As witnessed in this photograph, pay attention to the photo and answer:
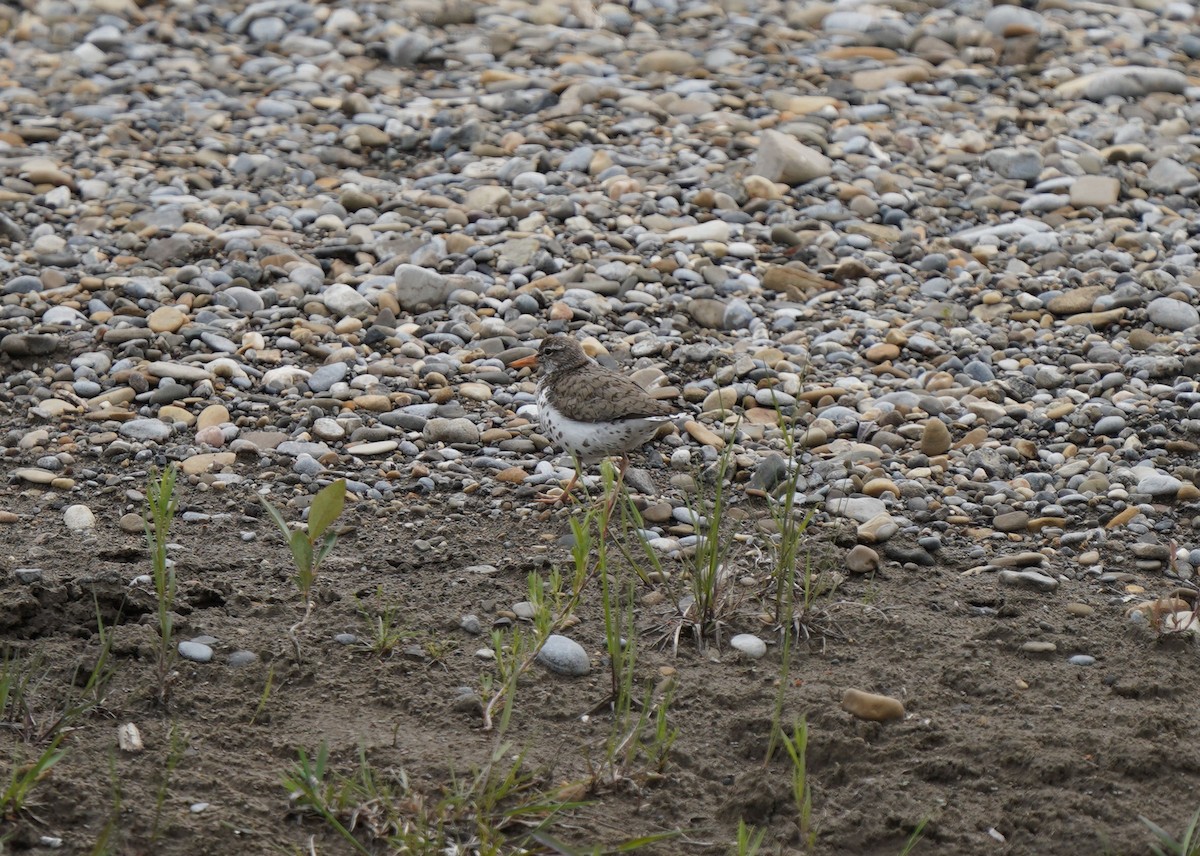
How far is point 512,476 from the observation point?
19.0ft

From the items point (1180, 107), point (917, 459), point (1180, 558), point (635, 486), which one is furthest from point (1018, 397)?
point (1180, 107)

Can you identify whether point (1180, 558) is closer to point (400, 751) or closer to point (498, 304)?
point (400, 751)

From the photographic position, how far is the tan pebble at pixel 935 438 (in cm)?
594

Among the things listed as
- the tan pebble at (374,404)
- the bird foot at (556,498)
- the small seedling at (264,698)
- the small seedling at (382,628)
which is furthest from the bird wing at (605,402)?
the small seedling at (264,698)

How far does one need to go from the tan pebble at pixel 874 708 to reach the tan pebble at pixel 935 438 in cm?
191

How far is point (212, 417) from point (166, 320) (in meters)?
0.92

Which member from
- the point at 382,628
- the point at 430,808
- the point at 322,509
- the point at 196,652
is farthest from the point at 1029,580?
the point at 196,652

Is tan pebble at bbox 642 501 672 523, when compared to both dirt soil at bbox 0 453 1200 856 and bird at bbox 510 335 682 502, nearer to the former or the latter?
bird at bbox 510 335 682 502

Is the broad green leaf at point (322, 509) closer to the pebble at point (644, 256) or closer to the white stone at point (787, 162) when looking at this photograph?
the pebble at point (644, 256)

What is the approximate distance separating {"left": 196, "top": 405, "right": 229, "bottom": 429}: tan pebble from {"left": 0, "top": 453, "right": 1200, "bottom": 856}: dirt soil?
78 cm

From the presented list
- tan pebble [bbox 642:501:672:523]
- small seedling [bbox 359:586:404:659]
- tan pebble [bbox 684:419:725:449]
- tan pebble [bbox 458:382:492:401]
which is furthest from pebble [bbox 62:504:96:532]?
tan pebble [bbox 684:419:725:449]

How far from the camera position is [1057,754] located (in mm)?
4012

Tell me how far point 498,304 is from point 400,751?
345 cm

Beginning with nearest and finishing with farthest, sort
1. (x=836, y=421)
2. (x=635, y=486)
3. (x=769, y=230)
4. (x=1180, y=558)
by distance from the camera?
1. (x=1180, y=558)
2. (x=635, y=486)
3. (x=836, y=421)
4. (x=769, y=230)
